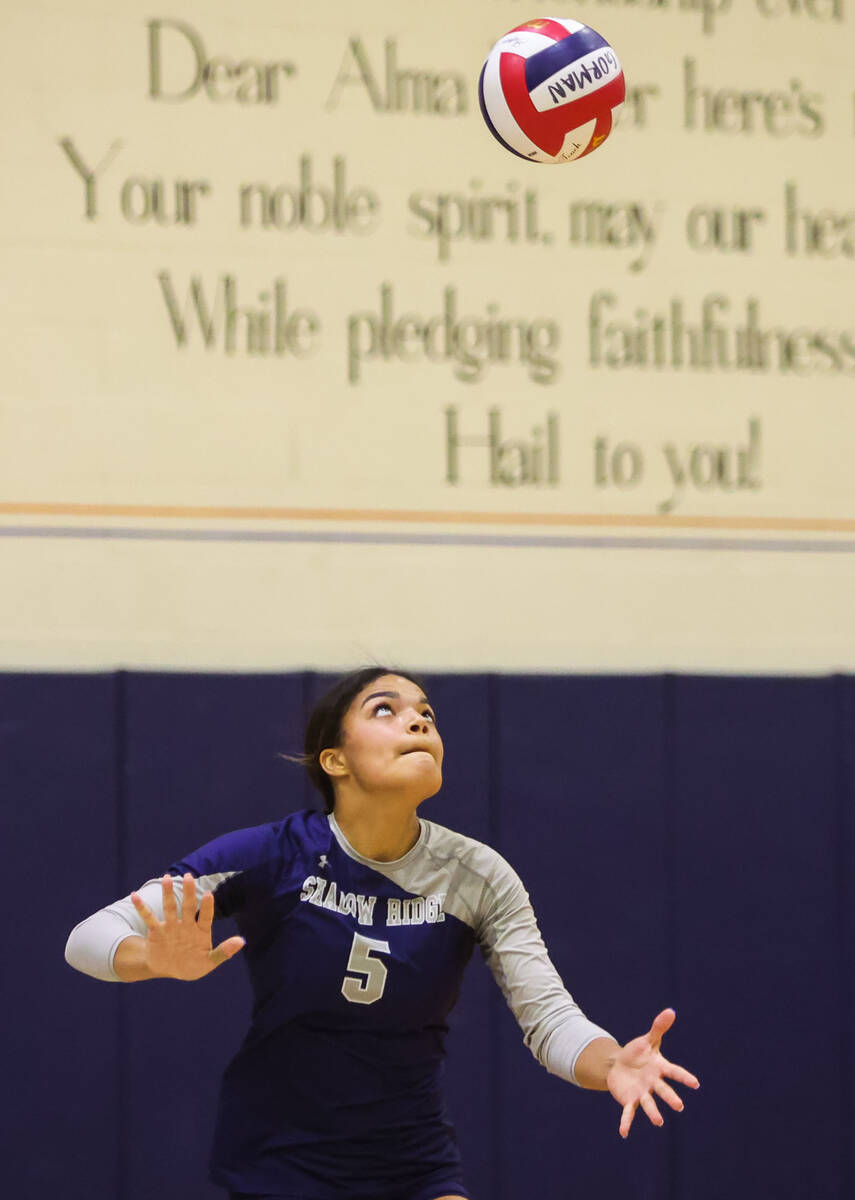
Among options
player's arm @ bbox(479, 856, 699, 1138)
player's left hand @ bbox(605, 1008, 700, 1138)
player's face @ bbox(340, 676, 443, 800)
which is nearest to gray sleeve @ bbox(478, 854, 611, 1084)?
player's arm @ bbox(479, 856, 699, 1138)

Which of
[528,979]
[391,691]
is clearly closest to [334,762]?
[391,691]

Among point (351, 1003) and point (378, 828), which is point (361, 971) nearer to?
point (351, 1003)

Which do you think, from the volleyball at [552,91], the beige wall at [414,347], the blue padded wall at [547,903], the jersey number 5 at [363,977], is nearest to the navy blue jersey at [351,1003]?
the jersey number 5 at [363,977]

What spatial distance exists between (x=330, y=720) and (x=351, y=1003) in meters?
0.63

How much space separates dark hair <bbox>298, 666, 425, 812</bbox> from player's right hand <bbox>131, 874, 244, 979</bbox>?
653 mm

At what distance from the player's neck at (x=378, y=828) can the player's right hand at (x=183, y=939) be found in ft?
1.71

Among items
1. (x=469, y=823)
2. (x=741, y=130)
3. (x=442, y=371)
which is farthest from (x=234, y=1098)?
(x=741, y=130)

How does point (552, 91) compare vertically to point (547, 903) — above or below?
above

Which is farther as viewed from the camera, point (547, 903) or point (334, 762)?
point (547, 903)

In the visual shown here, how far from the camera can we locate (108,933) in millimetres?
2941

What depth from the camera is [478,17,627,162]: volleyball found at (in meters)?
3.73

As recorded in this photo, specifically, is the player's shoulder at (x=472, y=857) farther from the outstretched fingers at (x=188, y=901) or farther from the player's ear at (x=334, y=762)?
the outstretched fingers at (x=188, y=901)

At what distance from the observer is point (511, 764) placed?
477 cm

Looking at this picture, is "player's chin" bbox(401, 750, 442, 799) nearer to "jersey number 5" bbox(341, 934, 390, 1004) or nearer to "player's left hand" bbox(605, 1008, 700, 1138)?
"jersey number 5" bbox(341, 934, 390, 1004)
